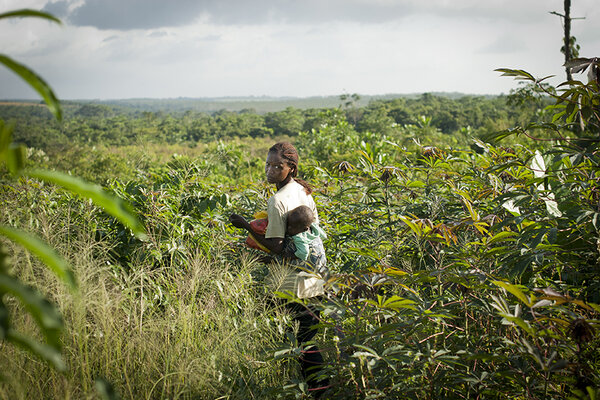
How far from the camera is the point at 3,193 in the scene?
307 cm

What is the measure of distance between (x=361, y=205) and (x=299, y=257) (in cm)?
58

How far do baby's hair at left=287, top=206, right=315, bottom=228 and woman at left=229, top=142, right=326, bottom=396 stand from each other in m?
0.03

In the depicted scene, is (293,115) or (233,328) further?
(293,115)

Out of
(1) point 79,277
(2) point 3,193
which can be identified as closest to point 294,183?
(1) point 79,277

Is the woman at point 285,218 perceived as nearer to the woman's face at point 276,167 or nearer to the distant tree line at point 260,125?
the woman's face at point 276,167

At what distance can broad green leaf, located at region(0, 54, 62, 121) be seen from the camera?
23.0 inches

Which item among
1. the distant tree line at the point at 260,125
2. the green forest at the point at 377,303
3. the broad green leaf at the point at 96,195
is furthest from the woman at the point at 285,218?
the distant tree line at the point at 260,125

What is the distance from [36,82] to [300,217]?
1.50m

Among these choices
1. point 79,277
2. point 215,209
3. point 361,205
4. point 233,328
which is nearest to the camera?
point 79,277

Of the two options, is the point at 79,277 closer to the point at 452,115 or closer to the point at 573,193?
the point at 573,193

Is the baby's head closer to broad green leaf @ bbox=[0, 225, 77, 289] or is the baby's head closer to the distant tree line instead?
broad green leaf @ bbox=[0, 225, 77, 289]

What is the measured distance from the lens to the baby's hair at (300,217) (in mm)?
2043

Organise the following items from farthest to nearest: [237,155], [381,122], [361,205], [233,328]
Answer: [381,122], [237,155], [361,205], [233,328]

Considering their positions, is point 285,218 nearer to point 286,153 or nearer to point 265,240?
point 265,240
